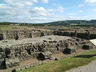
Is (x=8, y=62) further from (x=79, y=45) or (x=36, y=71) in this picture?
(x=79, y=45)

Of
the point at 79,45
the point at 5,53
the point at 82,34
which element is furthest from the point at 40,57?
the point at 82,34

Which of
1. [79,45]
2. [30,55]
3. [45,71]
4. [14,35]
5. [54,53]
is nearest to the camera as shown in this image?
[45,71]

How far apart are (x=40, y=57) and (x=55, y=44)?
14.5 ft

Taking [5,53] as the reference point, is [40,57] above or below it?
below

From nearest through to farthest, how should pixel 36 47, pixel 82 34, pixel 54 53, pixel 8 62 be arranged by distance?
1. pixel 8 62
2. pixel 36 47
3. pixel 54 53
4. pixel 82 34

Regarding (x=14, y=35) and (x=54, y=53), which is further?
(x=14, y=35)

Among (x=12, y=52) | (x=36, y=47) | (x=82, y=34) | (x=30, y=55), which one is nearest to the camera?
(x=12, y=52)

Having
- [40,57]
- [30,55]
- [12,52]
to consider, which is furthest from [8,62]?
[40,57]

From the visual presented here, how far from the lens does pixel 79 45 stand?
22.6 meters

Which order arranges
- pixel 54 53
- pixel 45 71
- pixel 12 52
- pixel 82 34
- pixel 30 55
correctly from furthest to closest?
1. pixel 82 34
2. pixel 54 53
3. pixel 30 55
4. pixel 12 52
5. pixel 45 71

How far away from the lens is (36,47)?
665 inches

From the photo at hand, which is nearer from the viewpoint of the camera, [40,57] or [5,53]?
[5,53]

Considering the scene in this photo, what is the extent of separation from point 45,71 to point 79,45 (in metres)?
13.7

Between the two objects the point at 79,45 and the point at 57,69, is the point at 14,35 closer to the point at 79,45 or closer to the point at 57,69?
the point at 79,45
